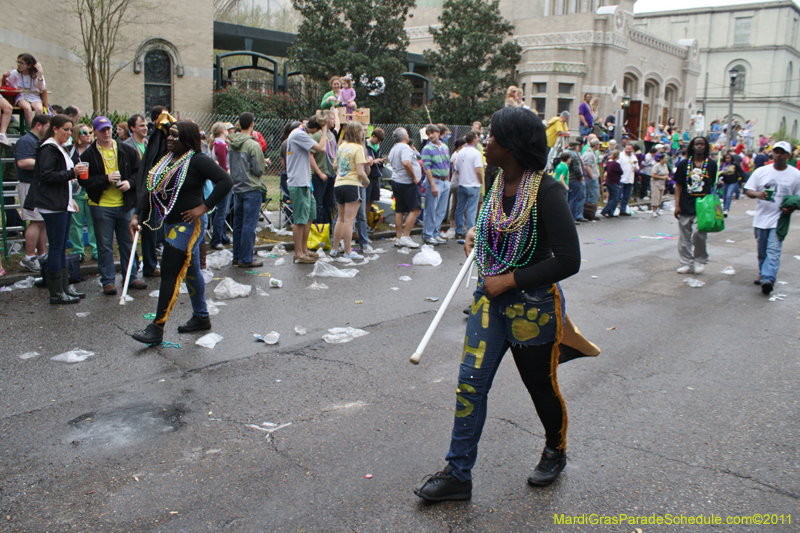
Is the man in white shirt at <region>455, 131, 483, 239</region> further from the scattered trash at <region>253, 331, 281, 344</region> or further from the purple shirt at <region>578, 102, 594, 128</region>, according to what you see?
the purple shirt at <region>578, 102, 594, 128</region>

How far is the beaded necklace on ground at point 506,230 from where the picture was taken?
10.0ft

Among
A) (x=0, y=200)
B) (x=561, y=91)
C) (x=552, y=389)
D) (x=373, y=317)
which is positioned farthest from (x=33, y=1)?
(x=561, y=91)

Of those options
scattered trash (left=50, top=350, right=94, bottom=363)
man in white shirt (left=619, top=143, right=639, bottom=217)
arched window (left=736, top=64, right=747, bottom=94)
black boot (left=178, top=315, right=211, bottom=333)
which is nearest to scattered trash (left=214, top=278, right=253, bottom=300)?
black boot (left=178, top=315, right=211, bottom=333)

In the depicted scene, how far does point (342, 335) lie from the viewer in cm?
598

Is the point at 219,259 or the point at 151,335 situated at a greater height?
the point at 219,259

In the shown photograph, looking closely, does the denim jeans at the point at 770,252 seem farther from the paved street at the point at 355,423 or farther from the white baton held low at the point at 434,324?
the white baton held low at the point at 434,324

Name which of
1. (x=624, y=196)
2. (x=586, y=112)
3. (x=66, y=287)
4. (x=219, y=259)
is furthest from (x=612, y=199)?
(x=66, y=287)

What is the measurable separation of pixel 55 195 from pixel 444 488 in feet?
17.9

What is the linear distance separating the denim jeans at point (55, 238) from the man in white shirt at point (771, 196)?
813cm

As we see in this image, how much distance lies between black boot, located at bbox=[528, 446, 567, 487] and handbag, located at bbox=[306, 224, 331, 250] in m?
7.35

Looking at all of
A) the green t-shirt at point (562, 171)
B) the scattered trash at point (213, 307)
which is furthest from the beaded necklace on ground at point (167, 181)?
the green t-shirt at point (562, 171)

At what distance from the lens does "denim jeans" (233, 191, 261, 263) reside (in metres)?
8.97

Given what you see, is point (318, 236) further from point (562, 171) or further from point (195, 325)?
point (562, 171)

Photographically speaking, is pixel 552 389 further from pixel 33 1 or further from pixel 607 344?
pixel 33 1
